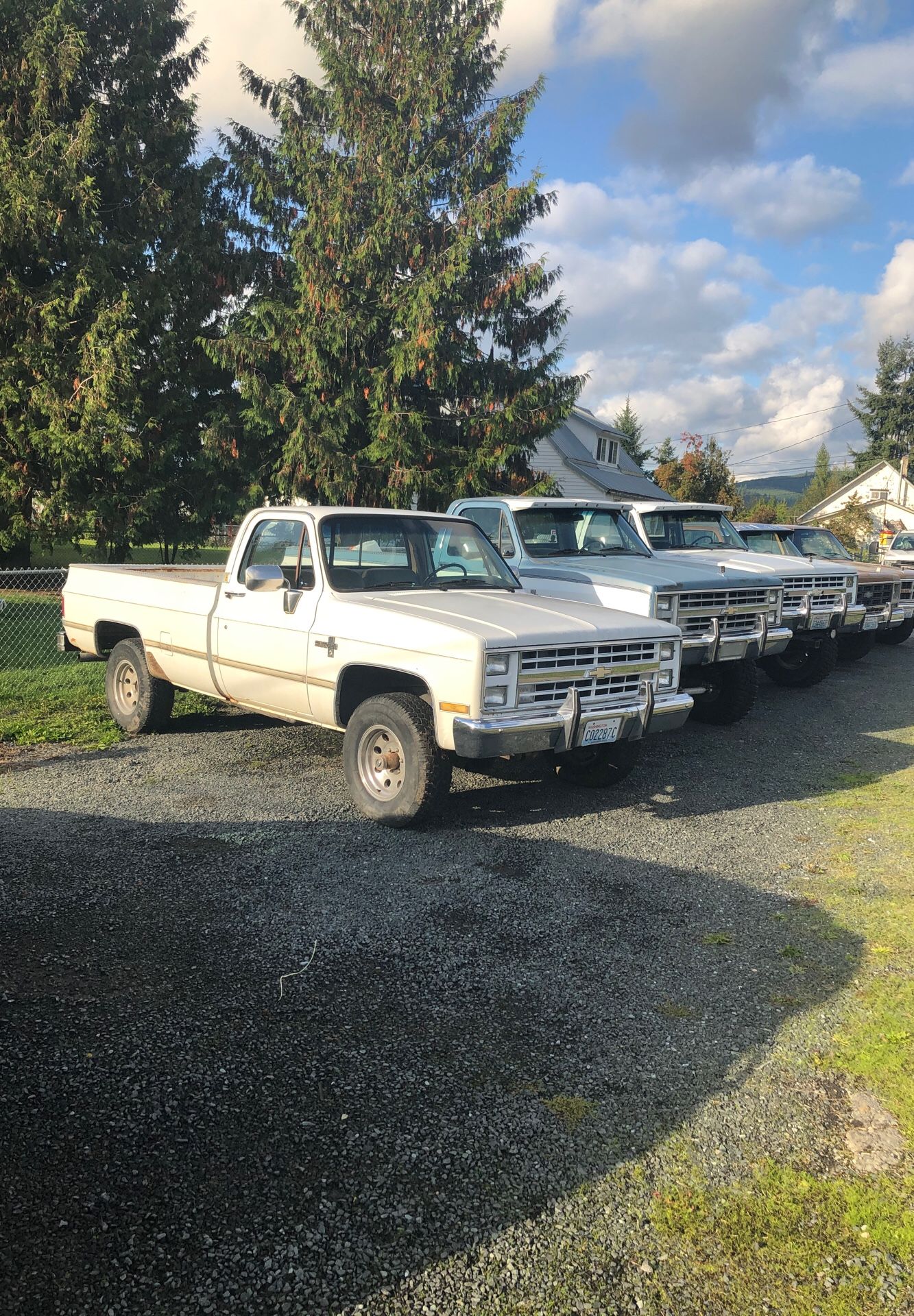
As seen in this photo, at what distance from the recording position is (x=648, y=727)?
605 centimetres

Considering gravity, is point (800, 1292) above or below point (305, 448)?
below

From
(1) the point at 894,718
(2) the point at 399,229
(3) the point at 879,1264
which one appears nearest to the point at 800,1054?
(3) the point at 879,1264

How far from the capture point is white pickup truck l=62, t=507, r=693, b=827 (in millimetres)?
5512

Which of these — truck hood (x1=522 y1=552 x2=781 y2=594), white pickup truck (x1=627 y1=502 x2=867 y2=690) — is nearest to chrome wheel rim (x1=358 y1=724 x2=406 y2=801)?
truck hood (x1=522 y1=552 x2=781 y2=594)

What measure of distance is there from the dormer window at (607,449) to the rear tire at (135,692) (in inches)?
1413

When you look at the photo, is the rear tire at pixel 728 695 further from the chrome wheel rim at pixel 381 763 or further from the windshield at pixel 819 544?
the windshield at pixel 819 544

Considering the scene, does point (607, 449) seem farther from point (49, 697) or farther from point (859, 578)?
point (49, 697)

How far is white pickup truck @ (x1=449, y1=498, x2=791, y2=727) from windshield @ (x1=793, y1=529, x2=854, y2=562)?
4.94m

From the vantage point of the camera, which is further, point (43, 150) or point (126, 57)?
point (126, 57)

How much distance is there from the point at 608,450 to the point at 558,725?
39083 mm

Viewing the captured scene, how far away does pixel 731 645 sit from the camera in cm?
881

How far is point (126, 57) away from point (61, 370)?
7462mm

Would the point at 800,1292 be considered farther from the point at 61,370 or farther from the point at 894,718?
the point at 61,370

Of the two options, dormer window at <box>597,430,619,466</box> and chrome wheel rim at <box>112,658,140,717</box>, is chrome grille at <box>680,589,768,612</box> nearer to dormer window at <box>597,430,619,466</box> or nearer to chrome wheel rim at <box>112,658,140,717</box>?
chrome wheel rim at <box>112,658,140,717</box>
